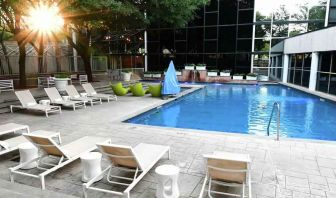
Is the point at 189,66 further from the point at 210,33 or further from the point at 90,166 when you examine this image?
the point at 90,166

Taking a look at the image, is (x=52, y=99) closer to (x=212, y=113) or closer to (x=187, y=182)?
(x=212, y=113)

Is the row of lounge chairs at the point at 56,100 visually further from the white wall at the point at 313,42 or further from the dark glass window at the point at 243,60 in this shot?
the dark glass window at the point at 243,60

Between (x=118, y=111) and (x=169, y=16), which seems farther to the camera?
(x=169, y=16)

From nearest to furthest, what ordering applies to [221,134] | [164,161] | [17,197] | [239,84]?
1. [17,197]
2. [164,161]
3. [221,134]
4. [239,84]

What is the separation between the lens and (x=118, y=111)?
32.1 ft

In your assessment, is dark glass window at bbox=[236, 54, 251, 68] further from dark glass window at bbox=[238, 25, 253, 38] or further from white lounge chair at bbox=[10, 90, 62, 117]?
white lounge chair at bbox=[10, 90, 62, 117]

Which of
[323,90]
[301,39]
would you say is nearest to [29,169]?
[323,90]

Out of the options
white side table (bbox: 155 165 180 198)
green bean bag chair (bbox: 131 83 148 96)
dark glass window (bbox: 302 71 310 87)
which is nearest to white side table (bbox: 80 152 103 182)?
white side table (bbox: 155 165 180 198)

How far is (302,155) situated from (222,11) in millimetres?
21584

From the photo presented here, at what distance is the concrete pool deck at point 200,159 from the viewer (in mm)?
3799

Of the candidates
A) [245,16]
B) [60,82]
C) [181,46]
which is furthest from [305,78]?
[60,82]

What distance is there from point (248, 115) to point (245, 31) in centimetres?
1519

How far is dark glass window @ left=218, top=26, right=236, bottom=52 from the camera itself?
24109 mm

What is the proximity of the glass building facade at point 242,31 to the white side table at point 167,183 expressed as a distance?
72.2 ft
